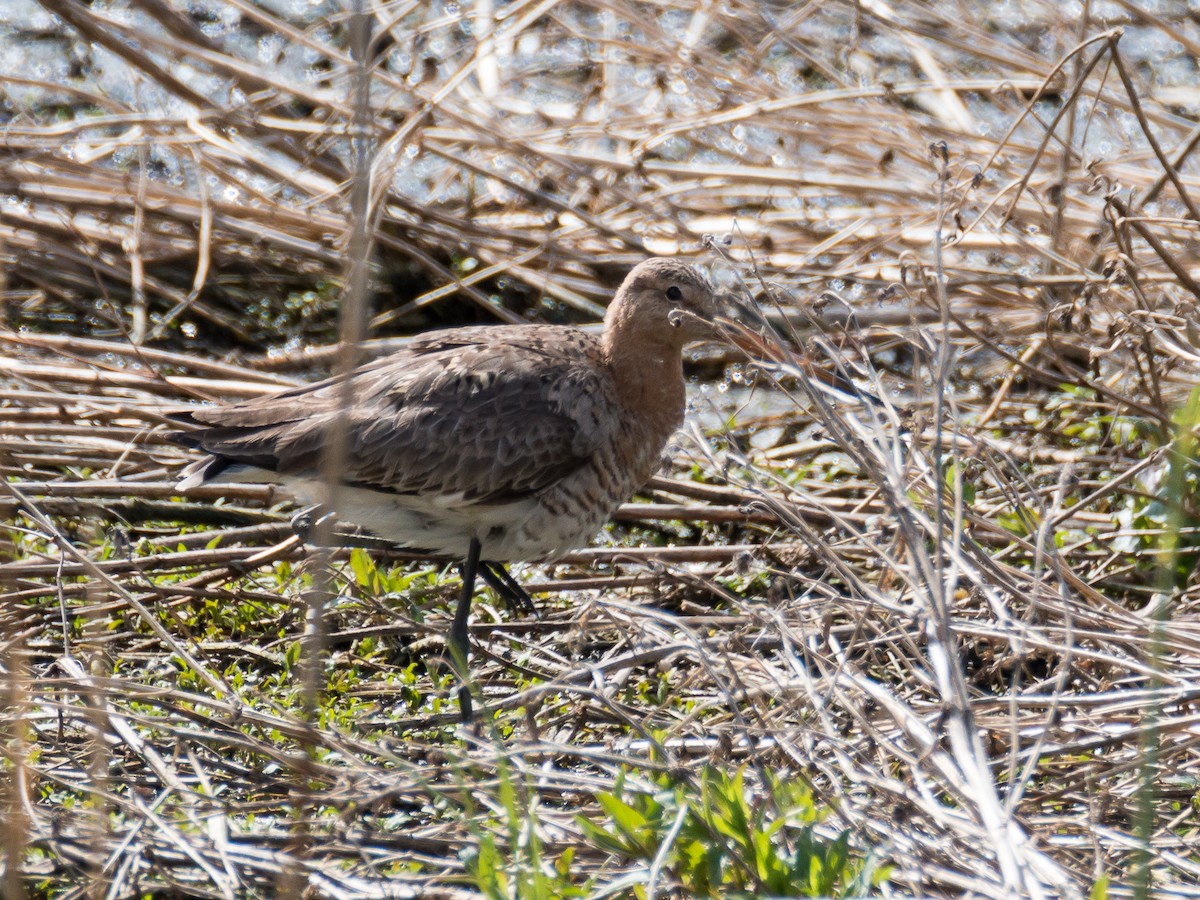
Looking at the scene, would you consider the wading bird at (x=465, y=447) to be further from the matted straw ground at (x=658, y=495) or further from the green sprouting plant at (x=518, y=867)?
the green sprouting plant at (x=518, y=867)

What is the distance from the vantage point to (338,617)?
4555mm

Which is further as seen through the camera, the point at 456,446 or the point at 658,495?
the point at 658,495

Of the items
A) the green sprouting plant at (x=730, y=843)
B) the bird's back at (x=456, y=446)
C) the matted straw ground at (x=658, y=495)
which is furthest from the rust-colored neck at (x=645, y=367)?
the green sprouting plant at (x=730, y=843)

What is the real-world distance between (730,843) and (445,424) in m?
1.93

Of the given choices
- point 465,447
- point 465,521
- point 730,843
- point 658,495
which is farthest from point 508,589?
point 730,843

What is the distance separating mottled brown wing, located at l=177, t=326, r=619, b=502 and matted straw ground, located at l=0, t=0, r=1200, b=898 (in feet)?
1.35

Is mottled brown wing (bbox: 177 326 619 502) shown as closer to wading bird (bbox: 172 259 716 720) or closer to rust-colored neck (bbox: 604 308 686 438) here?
wading bird (bbox: 172 259 716 720)

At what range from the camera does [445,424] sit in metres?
4.33

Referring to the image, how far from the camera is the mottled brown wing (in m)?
4.28

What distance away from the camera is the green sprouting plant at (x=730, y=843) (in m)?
2.61

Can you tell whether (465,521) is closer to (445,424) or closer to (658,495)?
(445,424)

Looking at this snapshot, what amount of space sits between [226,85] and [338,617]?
434 centimetres

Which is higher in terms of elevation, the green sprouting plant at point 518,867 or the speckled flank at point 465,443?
the speckled flank at point 465,443

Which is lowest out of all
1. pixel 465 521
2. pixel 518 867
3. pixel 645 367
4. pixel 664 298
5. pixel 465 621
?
pixel 518 867
